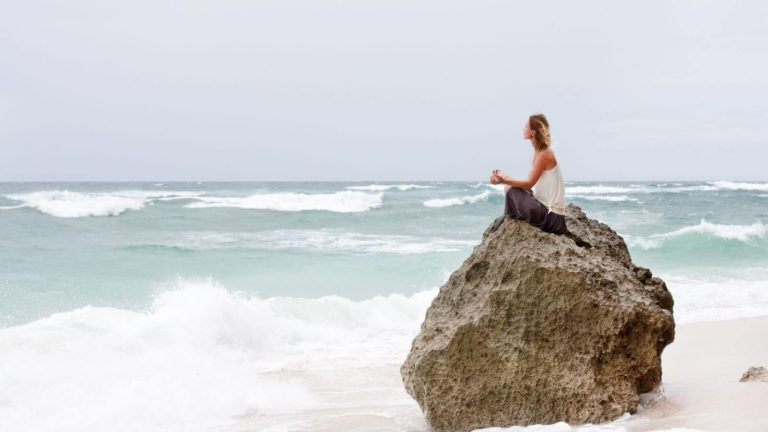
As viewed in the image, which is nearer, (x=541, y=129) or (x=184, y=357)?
(x=541, y=129)

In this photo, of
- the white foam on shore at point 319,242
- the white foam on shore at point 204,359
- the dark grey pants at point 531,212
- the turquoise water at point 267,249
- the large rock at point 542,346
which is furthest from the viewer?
the white foam on shore at point 319,242

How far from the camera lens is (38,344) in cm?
721

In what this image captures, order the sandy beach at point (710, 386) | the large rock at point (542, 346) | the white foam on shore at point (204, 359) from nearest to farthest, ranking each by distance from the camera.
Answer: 1. the sandy beach at point (710, 386)
2. the large rock at point (542, 346)
3. the white foam on shore at point (204, 359)

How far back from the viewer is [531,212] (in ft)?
15.1

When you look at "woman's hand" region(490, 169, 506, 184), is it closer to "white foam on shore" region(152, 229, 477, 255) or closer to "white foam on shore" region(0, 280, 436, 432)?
"white foam on shore" region(0, 280, 436, 432)

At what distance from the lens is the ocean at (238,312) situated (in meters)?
5.76

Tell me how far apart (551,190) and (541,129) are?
450 millimetres

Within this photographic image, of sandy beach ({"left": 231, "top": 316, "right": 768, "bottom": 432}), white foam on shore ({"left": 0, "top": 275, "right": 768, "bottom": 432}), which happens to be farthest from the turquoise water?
sandy beach ({"left": 231, "top": 316, "right": 768, "bottom": 432})

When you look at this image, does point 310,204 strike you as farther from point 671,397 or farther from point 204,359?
point 671,397

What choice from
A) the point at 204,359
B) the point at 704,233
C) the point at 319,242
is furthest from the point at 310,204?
the point at 204,359

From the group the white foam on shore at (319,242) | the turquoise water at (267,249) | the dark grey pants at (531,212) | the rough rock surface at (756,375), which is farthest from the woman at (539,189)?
the white foam on shore at (319,242)

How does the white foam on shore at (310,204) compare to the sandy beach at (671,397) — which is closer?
the sandy beach at (671,397)

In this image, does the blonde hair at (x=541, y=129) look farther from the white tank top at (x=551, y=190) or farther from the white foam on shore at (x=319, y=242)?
the white foam on shore at (x=319, y=242)

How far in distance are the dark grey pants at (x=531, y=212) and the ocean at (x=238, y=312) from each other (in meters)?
1.36
